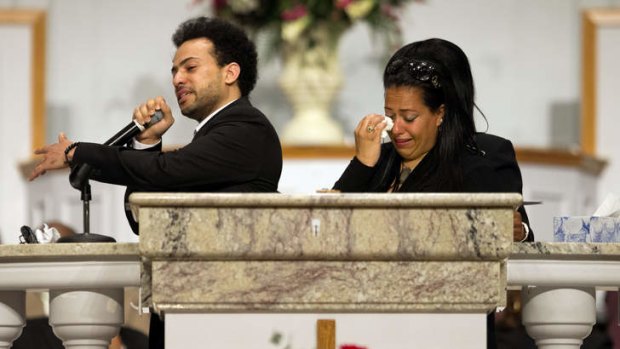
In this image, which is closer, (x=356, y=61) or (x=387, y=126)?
(x=387, y=126)

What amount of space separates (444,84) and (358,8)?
3.21 meters

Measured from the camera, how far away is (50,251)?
129 inches

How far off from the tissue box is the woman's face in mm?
369

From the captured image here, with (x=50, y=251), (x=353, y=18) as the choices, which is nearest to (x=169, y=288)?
(x=50, y=251)

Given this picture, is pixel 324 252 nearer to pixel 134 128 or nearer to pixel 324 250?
pixel 324 250

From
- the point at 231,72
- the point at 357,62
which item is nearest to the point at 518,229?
the point at 231,72

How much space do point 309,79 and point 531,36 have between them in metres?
1.51

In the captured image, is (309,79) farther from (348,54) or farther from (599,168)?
(599,168)

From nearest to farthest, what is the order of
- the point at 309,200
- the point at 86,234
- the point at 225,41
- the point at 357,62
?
the point at 309,200
the point at 86,234
the point at 225,41
the point at 357,62

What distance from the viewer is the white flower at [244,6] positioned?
22.5 feet

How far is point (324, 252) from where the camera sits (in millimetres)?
2863

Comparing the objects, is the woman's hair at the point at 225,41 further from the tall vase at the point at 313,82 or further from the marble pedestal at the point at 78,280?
the tall vase at the point at 313,82

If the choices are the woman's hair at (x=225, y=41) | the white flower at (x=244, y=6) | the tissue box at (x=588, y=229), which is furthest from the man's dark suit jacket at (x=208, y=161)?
the white flower at (x=244, y=6)

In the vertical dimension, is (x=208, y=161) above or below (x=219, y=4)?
below
